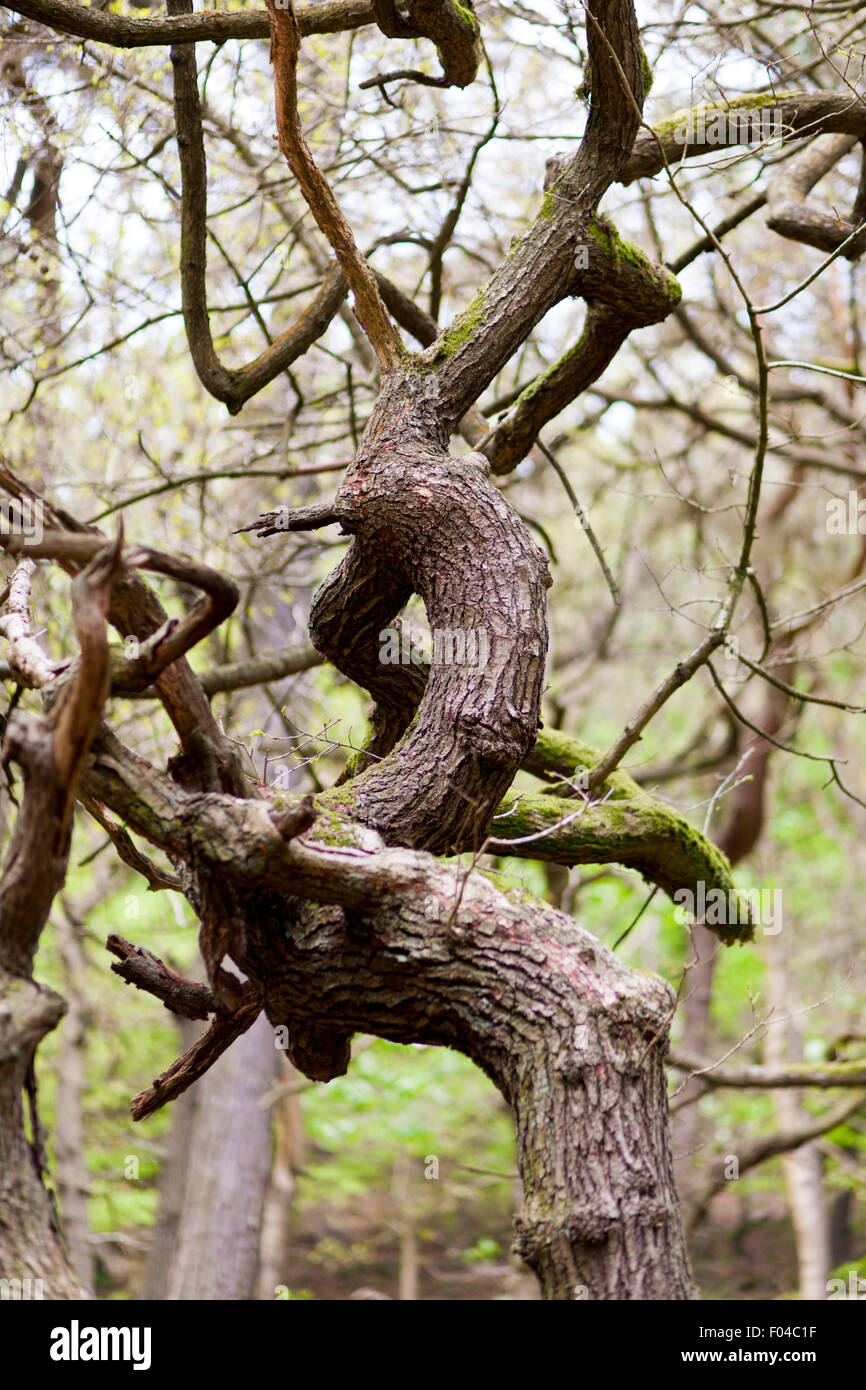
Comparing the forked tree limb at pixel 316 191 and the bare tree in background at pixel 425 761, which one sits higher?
the forked tree limb at pixel 316 191

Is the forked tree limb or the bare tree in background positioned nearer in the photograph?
the bare tree in background

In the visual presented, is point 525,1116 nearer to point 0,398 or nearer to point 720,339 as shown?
point 0,398

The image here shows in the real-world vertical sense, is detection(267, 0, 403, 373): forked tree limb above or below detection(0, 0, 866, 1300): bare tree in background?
above

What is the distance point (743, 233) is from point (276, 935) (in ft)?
26.2

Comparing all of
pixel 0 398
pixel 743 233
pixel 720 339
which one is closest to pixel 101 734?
pixel 0 398

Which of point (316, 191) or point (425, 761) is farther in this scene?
point (316, 191)

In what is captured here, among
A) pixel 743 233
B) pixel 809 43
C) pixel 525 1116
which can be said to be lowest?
pixel 525 1116

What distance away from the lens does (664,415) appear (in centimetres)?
978

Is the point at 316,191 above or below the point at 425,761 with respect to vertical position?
above

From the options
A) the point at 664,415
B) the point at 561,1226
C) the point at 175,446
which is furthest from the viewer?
the point at 664,415

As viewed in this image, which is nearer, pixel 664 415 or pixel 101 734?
pixel 101 734

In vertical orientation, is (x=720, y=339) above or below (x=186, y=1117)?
above

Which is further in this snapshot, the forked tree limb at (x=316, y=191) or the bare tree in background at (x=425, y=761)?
the forked tree limb at (x=316, y=191)
